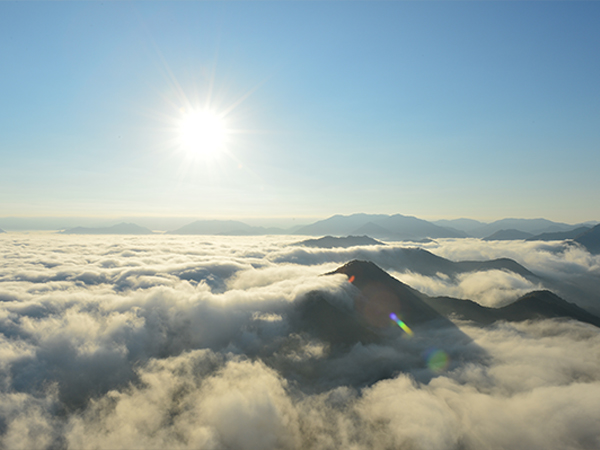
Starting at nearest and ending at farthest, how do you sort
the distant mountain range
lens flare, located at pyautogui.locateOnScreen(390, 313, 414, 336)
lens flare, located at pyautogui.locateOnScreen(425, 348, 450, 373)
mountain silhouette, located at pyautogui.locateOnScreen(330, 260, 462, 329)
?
1. lens flare, located at pyautogui.locateOnScreen(425, 348, 450, 373)
2. the distant mountain range
3. lens flare, located at pyautogui.locateOnScreen(390, 313, 414, 336)
4. mountain silhouette, located at pyautogui.locateOnScreen(330, 260, 462, 329)

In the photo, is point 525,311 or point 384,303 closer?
point 525,311

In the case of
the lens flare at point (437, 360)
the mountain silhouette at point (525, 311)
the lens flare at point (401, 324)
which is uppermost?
the mountain silhouette at point (525, 311)

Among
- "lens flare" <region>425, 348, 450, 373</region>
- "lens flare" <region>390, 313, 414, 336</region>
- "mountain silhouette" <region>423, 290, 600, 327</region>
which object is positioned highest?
"mountain silhouette" <region>423, 290, 600, 327</region>

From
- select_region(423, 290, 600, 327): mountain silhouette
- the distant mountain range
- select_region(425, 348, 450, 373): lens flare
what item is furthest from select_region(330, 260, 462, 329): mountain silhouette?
select_region(425, 348, 450, 373): lens flare

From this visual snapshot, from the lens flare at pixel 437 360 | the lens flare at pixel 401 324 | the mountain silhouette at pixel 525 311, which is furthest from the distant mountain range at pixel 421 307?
the lens flare at pixel 437 360

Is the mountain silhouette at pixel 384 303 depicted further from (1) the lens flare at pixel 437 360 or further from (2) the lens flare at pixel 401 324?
(1) the lens flare at pixel 437 360

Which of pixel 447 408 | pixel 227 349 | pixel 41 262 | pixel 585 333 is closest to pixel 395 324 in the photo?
pixel 447 408

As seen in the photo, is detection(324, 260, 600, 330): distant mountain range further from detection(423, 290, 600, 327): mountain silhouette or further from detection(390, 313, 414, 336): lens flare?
detection(390, 313, 414, 336): lens flare

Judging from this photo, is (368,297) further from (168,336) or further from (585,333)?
(168,336)

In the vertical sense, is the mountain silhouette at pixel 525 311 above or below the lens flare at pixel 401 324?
above

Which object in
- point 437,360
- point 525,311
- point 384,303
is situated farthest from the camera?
point 384,303

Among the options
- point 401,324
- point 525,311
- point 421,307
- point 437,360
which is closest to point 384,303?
point 401,324

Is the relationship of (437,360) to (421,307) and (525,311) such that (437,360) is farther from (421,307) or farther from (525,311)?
(525,311)
